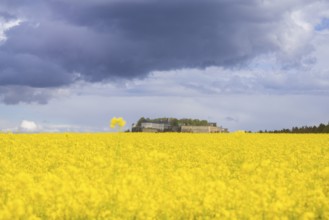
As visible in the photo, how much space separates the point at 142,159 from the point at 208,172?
3616 mm

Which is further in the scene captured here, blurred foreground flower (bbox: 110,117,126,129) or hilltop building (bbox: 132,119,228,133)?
hilltop building (bbox: 132,119,228,133)

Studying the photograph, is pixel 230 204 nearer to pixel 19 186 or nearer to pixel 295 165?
pixel 19 186

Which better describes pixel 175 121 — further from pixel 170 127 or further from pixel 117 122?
pixel 117 122

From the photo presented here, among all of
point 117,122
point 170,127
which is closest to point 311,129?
point 170,127

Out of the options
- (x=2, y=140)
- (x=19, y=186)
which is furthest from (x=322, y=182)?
(x=2, y=140)

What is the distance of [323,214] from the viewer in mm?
10000

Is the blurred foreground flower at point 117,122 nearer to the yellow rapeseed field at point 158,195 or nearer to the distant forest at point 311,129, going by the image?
the yellow rapeseed field at point 158,195

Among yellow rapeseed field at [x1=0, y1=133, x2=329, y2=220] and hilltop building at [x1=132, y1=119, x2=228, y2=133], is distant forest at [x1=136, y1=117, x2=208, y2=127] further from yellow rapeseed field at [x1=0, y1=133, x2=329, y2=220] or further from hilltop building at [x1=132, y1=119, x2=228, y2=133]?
yellow rapeseed field at [x1=0, y1=133, x2=329, y2=220]

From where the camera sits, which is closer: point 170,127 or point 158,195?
point 158,195

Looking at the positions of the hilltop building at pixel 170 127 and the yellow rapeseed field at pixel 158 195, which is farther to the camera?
the hilltop building at pixel 170 127

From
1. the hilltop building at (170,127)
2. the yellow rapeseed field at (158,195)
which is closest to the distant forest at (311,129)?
the hilltop building at (170,127)

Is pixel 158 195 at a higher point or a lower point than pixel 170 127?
lower

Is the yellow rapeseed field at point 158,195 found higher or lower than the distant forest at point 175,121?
lower

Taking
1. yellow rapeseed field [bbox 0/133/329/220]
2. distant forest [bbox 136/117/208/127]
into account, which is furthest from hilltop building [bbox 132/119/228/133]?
yellow rapeseed field [bbox 0/133/329/220]
